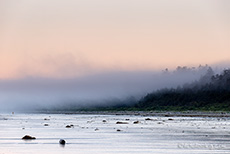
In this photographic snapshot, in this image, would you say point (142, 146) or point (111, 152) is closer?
point (111, 152)

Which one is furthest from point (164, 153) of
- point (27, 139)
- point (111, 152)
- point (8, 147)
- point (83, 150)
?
point (27, 139)

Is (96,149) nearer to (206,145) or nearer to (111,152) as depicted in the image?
(111,152)

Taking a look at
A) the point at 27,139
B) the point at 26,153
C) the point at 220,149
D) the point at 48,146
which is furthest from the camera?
the point at 27,139

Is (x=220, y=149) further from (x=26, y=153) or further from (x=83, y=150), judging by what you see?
(x=26, y=153)

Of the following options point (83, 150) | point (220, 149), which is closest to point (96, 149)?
point (83, 150)

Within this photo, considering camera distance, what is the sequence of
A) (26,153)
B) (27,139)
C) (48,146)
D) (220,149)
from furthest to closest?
(27,139) < (48,146) < (220,149) < (26,153)

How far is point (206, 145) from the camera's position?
5684 centimetres

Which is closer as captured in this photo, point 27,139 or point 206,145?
point 206,145

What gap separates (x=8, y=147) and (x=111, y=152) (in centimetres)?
1178

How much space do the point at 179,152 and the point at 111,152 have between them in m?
6.34

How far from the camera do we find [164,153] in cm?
4853

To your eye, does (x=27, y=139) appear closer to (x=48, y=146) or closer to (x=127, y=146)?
(x=48, y=146)

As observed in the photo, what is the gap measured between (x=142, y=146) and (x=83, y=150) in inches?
306

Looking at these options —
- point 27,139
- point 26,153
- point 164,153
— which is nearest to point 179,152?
point 164,153
